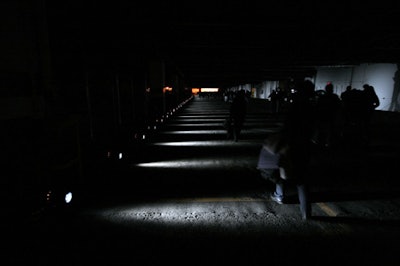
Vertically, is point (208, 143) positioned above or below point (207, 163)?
below

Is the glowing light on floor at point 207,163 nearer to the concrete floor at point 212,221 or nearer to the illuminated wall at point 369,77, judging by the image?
the concrete floor at point 212,221

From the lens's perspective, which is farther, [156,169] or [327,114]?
[327,114]

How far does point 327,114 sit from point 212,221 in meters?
6.32

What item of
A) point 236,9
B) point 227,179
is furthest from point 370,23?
point 227,179

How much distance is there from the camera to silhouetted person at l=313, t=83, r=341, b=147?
347 inches

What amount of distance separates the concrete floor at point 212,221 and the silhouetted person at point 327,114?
173cm

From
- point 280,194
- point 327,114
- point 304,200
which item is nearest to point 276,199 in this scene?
point 280,194

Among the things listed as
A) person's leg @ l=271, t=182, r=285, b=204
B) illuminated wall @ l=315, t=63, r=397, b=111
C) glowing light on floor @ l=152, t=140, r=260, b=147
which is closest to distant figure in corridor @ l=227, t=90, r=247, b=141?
glowing light on floor @ l=152, t=140, r=260, b=147

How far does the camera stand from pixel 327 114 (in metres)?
9.02

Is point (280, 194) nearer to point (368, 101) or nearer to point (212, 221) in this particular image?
point (212, 221)

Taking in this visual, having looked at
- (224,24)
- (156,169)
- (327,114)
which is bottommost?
(156,169)

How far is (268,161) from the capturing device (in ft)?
15.0

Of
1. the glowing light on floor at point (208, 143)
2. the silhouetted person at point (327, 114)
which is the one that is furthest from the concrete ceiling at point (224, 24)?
the glowing light on floor at point (208, 143)

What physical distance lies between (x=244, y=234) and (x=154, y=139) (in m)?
9.61
